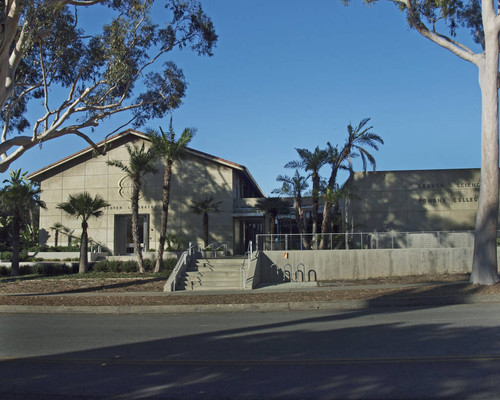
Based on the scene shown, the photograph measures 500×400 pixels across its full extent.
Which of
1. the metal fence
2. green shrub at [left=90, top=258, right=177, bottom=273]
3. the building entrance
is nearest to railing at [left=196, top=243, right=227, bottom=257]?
green shrub at [left=90, top=258, right=177, bottom=273]

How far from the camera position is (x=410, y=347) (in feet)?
24.4

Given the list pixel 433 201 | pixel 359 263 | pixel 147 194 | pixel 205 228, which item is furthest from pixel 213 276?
pixel 147 194

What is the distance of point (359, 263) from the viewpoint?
21531 millimetres

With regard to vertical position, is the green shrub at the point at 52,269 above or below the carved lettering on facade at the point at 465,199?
below

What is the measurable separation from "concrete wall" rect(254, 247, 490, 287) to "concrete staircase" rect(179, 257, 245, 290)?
1591 mm

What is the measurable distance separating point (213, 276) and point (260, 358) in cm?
1305

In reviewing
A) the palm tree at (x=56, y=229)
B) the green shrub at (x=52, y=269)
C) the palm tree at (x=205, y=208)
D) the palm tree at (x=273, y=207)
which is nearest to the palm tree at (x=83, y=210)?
the green shrub at (x=52, y=269)

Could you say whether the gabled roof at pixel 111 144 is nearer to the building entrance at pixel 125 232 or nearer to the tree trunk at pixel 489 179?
the building entrance at pixel 125 232

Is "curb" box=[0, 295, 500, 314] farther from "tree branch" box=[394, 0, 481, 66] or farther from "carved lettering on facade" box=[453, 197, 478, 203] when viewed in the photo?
"carved lettering on facade" box=[453, 197, 478, 203]

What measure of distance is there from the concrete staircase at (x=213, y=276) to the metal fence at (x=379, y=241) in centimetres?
196

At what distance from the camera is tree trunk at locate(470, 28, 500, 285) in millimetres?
15398

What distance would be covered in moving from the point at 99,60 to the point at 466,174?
20.2m

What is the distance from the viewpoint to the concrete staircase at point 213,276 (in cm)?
1914

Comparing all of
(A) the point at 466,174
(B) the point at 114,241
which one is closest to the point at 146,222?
(B) the point at 114,241
